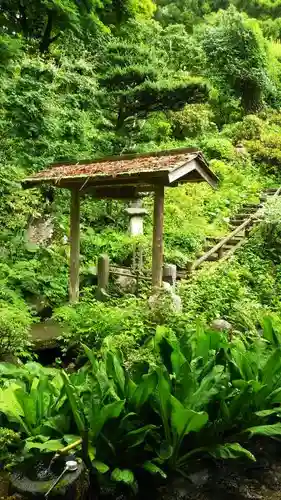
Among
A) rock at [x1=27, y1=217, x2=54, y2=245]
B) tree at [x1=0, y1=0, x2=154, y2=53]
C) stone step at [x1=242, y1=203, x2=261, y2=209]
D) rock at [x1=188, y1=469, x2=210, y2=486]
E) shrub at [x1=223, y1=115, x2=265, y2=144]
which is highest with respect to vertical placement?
tree at [x1=0, y1=0, x2=154, y2=53]

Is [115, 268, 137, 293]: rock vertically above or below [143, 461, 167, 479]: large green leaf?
above

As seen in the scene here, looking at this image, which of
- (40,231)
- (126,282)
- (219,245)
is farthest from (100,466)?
(219,245)

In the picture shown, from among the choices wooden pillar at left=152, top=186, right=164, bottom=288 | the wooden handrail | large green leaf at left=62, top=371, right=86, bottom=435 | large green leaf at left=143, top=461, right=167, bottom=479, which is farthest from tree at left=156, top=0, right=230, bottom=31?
large green leaf at left=143, top=461, right=167, bottom=479

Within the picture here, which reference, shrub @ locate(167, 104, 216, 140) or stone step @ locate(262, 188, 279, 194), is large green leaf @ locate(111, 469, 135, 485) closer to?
stone step @ locate(262, 188, 279, 194)

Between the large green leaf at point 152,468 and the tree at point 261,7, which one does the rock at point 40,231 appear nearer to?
the large green leaf at point 152,468

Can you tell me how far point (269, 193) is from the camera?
15977mm

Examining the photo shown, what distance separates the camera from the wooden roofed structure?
623 centimetres

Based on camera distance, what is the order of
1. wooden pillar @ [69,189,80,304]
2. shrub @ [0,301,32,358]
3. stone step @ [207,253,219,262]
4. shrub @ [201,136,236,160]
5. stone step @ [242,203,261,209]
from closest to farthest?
1. shrub @ [0,301,32,358]
2. wooden pillar @ [69,189,80,304]
3. stone step @ [207,253,219,262]
4. stone step @ [242,203,261,209]
5. shrub @ [201,136,236,160]

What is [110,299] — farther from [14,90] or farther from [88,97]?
[88,97]

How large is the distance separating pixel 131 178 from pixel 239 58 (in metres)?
17.7

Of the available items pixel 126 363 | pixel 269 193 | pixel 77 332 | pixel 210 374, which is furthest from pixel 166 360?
pixel 269 193

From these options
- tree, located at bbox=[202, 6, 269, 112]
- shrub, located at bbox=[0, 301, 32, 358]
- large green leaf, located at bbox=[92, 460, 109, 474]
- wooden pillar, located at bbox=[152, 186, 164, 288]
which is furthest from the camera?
tree, located at bbox=[202, 6, 269, 112]

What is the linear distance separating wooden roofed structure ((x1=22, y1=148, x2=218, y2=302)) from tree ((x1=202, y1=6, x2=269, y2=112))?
15.8 meters

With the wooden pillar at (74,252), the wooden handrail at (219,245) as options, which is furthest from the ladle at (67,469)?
the wooden handrail at (219,245)
